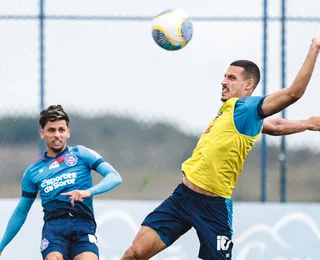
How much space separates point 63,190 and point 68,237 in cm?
40

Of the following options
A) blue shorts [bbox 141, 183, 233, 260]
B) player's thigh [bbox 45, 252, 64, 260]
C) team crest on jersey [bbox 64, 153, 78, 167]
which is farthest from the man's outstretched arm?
player's thigh [bbox 45, 252, 64, 260]

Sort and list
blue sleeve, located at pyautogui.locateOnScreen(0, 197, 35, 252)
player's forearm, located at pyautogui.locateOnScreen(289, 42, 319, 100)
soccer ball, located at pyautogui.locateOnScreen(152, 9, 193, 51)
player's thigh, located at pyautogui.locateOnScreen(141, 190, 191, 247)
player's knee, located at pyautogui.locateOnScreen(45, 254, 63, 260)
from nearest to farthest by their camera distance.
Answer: player's forearm, located at pyautogui.locateOnScreen(289, 42, 319, 100) < player's knee, located at pyautogui.locateOnScreen(45, 254, 63, 260) < player's thigh, located at pyautogui.locateOnScreen(141, 190, 191, 247) < blue sleeve, located at pyautogui.locateOnScreen(0, 197, 35, 252) < soccer ball, located at pyautogui.locateOnScreen(152, 9, 193, 51)

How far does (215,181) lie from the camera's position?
716 centimetres

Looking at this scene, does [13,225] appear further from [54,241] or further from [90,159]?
[90,159]

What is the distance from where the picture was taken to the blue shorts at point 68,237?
22.8 feet

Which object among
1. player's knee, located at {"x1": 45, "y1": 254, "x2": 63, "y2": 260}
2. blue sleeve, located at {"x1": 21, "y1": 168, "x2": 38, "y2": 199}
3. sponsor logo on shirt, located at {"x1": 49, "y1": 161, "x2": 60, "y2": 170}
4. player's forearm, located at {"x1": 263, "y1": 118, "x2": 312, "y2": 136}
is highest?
player's forearm, located at {"x1": 263, "y1": 118, "x2": 312, "y2": 136}

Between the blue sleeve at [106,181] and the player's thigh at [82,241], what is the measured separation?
1.16 feet

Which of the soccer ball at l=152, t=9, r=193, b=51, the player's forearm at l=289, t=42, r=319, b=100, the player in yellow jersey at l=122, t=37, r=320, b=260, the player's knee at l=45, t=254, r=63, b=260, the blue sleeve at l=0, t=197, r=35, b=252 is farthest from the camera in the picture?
the soccer ball at l=152, t=9, r=193, b=51

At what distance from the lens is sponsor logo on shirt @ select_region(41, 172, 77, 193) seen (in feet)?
23.6

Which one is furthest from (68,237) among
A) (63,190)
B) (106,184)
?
(106,184)

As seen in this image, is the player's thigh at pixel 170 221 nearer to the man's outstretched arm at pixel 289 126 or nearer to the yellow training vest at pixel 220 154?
the yellow training vest at pixel 220 154

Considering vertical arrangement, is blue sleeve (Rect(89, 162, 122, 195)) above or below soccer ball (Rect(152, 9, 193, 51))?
below

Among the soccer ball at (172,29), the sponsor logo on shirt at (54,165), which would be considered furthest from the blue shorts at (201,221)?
the soccer ball at (172,29)

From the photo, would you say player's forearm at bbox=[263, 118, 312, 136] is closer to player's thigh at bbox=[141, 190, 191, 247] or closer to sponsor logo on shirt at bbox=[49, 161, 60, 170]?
player's thigh at bbox=[141, 190, 191, 247]
